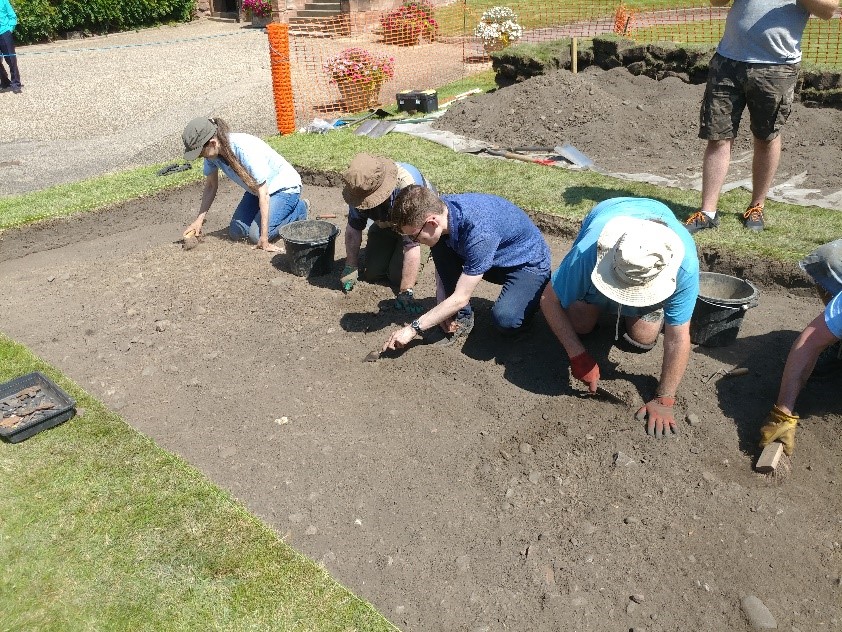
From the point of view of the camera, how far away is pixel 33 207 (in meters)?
7.63

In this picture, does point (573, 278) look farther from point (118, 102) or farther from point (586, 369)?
point (118, 102)

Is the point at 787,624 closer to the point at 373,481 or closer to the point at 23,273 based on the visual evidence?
the point at 373,481

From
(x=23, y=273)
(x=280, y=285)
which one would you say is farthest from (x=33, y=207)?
(x=280, y=285)

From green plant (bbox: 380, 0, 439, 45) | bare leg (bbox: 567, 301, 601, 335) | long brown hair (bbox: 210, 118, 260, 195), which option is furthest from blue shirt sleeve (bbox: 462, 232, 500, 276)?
green plant (bbox: 380, 0, 439, 45)

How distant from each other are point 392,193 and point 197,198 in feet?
13.4

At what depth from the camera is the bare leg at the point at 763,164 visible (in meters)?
5.86

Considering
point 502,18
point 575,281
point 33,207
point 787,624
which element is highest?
point 502,18

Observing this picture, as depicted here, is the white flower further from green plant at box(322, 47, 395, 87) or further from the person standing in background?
the person standing in background

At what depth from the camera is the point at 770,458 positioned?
3.66 meters

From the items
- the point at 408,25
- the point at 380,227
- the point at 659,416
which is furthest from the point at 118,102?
Result: the point at 659,416

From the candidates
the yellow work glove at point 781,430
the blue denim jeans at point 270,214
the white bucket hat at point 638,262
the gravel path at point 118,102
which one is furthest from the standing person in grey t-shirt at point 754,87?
the gravel path at point 118,102

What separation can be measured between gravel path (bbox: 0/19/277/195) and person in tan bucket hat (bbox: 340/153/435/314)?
5008mm

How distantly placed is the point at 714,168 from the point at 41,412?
5164 mm

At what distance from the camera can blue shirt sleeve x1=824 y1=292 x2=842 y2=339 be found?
348 cm
